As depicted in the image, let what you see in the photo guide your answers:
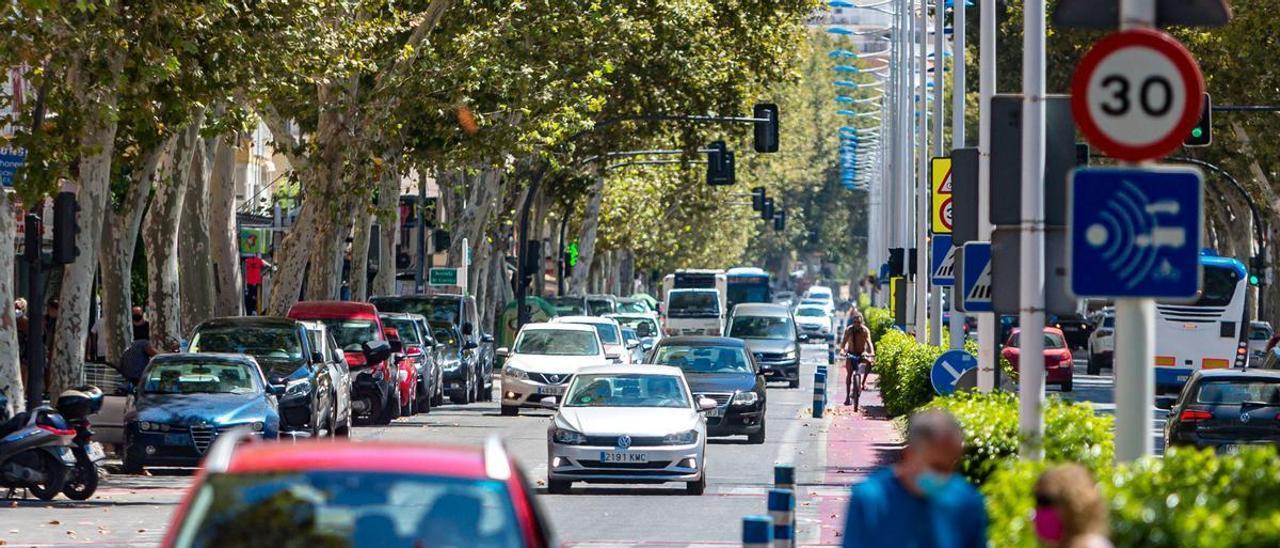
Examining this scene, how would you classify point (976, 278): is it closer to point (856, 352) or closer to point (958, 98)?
point (958, 98)

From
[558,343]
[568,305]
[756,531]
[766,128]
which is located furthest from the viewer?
[568,305]

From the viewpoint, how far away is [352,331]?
3462cm

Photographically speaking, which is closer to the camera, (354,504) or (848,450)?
(354,504)

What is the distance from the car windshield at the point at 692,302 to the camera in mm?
72062

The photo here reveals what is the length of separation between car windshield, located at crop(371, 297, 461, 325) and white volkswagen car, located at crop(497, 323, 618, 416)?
400 centimetres

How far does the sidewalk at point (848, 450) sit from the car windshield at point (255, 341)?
255 inches

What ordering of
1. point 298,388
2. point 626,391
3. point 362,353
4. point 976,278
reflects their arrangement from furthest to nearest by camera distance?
point 362,353, point 298,388, point 626,391, point 976,278

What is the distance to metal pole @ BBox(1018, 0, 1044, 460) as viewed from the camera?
1254 cm

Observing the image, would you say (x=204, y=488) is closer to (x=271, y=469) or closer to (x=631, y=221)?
(x=271, y=469)

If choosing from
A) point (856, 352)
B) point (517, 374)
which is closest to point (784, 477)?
point (517, 374)

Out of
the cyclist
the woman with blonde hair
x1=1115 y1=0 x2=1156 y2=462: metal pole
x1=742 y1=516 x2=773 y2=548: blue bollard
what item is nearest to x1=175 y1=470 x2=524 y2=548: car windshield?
the woman with blonde hair

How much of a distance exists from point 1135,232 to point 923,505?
2270 millimetres

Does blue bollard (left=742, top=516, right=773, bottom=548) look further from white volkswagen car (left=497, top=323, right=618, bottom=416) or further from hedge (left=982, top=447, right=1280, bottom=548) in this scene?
white volkswagen car (left=497, top=323, right=618, bottom=416)

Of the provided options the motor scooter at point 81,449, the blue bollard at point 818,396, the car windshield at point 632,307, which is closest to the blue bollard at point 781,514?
the motor scooter at point 81,449
